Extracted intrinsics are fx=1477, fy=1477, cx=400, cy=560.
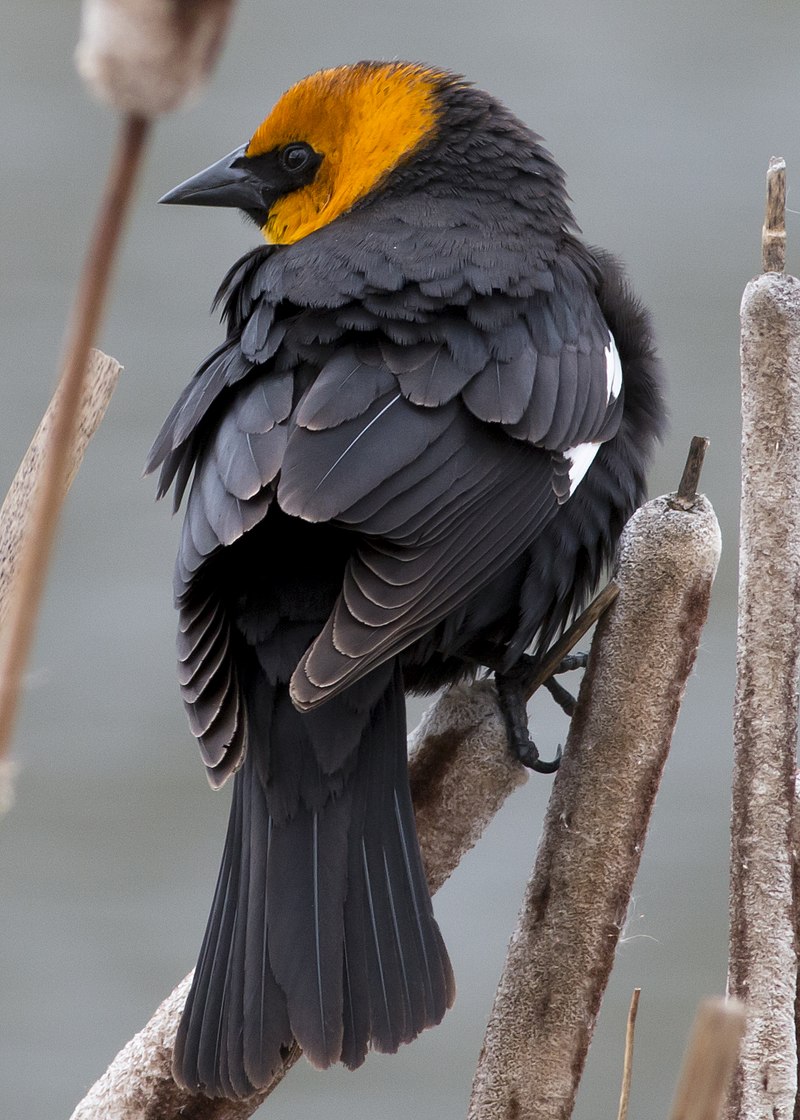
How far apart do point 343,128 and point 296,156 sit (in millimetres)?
65

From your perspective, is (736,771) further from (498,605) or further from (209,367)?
(209,367)

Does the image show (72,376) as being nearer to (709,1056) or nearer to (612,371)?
(709,1056)

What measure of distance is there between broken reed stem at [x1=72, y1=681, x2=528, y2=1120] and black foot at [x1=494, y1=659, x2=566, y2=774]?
16 millimetres

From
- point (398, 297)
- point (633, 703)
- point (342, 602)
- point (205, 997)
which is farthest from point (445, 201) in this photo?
point (205, 997)

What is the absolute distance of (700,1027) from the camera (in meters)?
0.39

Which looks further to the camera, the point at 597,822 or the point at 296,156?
the point at 296,156

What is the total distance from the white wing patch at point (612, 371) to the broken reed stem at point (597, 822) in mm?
384

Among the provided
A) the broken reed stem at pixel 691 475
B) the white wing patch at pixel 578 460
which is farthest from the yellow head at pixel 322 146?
the broken reed stem at pixel 691 475

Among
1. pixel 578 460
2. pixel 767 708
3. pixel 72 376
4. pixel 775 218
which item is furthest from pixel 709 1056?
pixel 578 460

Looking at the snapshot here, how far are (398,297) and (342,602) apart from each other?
32 centimetres

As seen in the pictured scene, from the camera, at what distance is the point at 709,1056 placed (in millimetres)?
400

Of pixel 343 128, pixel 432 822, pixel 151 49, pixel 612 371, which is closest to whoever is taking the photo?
pixel 151 49

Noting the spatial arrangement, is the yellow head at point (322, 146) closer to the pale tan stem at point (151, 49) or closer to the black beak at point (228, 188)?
the black beak at point (228, 188)

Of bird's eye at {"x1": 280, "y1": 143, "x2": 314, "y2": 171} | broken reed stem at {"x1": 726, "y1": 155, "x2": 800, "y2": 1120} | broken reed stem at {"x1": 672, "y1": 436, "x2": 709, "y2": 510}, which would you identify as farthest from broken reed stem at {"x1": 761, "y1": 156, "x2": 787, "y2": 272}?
bird's eye at {"x1": 280, "y1": 143, "x2": 314, "y2": 171}
